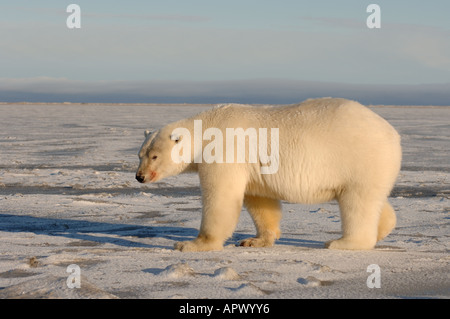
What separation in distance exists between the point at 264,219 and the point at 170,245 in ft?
3.36

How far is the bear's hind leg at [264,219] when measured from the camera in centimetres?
685

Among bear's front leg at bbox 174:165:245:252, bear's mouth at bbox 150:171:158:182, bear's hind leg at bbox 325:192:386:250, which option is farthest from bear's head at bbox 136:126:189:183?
bear's hind leg at bbox 325:192:386:250

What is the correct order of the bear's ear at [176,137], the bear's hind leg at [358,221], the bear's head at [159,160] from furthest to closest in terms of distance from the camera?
the bear's head at [159,160]
the bear's ear at [176,137]
the bear's hind leg at [358,221]

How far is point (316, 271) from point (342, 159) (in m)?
1.54

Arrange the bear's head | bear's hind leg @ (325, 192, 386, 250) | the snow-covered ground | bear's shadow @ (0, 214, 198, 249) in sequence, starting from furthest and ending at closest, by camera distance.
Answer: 1. bear's shadow @ (0, 214, 198, 249)
2. the bear's head
3. bear's hind leg @ (325, 192, 386, 250)
4. the snow-covered ground

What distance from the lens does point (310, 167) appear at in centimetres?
638

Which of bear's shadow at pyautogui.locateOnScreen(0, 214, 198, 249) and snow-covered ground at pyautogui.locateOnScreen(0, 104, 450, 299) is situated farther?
bear's shadow at pyautogui.locateOnScreen(0, 214, 198, 249)

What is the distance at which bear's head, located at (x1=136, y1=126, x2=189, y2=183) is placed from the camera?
6.91 metres

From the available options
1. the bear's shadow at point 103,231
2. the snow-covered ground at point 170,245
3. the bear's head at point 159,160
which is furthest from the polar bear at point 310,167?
the bear's shadow at point 103,231

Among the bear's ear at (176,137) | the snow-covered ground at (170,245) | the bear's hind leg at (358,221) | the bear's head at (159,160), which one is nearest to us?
the snow-covered ground at (170,245)

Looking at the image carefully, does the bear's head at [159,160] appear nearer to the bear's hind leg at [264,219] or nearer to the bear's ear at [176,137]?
the bear's ear at [176,137]

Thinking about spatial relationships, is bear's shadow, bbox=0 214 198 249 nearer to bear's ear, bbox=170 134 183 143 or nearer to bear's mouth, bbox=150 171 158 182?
bear's mouth, bbox=150 171 158 182

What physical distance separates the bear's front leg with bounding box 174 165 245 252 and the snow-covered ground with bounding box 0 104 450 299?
0.73 feet
